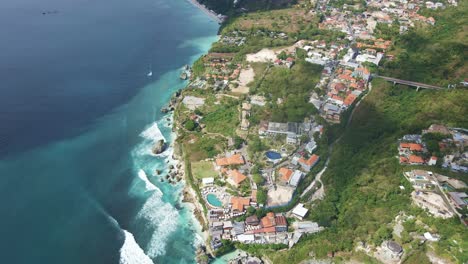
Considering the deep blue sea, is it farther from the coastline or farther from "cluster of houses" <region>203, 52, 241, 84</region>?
the coastline

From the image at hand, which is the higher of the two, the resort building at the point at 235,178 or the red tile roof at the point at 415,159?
the red tile roof at the point at 415,159

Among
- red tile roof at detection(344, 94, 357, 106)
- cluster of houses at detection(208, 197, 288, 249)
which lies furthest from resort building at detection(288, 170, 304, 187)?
red tile roof at detection(344, 94, 357, 106)

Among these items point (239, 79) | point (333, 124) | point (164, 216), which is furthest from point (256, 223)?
point (239, 79)

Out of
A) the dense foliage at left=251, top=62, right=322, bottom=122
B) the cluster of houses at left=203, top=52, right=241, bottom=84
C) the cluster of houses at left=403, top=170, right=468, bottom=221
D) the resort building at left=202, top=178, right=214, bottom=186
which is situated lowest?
the resort building at left=202, top=178, right=214, bottom=186

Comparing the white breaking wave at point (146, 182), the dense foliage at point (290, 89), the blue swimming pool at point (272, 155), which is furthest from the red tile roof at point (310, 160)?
the white breaking wave at point (146, 182)

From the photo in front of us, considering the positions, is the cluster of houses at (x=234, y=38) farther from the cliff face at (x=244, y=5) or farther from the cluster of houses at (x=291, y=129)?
the cluster of houses at (x=291, y=129)

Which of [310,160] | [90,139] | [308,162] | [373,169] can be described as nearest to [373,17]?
[310,160]
